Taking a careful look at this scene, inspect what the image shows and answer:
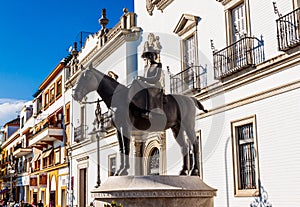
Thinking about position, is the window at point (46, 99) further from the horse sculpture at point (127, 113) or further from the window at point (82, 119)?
the horse sculpture at point (127, 113)

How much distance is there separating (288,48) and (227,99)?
3.15 metres

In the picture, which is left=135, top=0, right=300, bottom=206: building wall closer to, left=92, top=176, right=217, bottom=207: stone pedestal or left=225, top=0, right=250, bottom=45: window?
left=225, top=0, right=250, bottom=45: window

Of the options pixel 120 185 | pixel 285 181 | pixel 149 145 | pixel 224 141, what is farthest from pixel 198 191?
pixel 149 145

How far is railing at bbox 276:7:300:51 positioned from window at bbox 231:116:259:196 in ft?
7.44

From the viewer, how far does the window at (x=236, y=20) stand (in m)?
13.9

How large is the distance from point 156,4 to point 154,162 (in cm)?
631

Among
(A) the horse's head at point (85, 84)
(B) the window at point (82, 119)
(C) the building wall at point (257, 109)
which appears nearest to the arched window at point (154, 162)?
(C) the building wall at point (257, 109)

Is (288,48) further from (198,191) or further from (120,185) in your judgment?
(120,185)

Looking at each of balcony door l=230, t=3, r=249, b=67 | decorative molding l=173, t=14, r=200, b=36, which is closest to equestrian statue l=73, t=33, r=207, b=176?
balcony door l=230, t=3, r=249, b=67

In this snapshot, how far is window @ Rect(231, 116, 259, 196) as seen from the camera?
A: 42.5ft

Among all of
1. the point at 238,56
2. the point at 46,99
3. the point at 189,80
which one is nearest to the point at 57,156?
the point at 46,99

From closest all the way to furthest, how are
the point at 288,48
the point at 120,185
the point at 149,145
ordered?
the point at 120,185, the point at 288,48, the point at 149,145

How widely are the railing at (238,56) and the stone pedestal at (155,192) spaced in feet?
17.1

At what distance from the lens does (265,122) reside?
12.5 m
